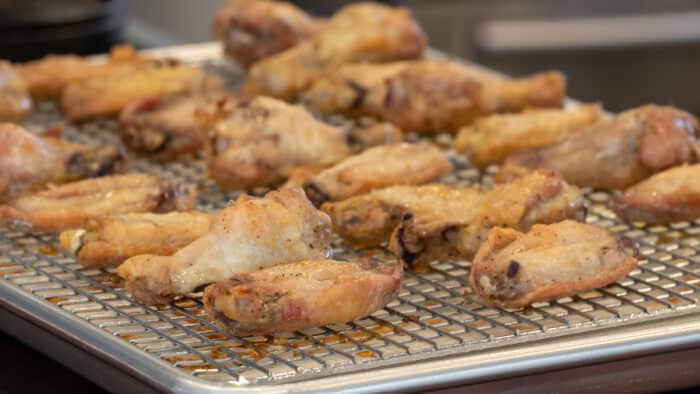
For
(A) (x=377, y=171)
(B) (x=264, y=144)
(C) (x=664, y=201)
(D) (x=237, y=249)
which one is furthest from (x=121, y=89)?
(C) (x=664, y=201)

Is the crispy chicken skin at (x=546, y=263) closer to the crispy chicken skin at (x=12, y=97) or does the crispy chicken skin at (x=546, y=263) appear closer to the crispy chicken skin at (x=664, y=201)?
the crispy chicken skin at (x=664, y=201)

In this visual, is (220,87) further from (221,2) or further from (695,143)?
(221,2)

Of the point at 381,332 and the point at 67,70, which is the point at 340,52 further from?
the point at 381,332

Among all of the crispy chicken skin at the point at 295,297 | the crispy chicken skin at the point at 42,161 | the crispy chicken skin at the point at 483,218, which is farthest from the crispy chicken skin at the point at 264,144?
the crispy chicken skin at the point at 295,297

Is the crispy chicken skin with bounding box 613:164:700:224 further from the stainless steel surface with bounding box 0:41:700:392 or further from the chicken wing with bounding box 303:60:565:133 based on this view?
the chicken wing with bounding box 303:60:565:133

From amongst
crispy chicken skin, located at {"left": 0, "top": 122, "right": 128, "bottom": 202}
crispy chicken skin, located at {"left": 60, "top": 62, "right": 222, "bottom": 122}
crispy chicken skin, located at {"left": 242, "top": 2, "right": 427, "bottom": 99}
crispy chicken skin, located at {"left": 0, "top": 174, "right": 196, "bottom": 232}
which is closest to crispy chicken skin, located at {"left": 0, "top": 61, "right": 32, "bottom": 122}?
crispy chicken skin, located at {"left": 60, "top": 62, "right": 222, "bottom": 122}

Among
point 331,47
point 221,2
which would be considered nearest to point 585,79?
point 221,2

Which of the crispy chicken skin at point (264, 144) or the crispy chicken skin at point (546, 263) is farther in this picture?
the crispy chicken skin at point (264, 144)
